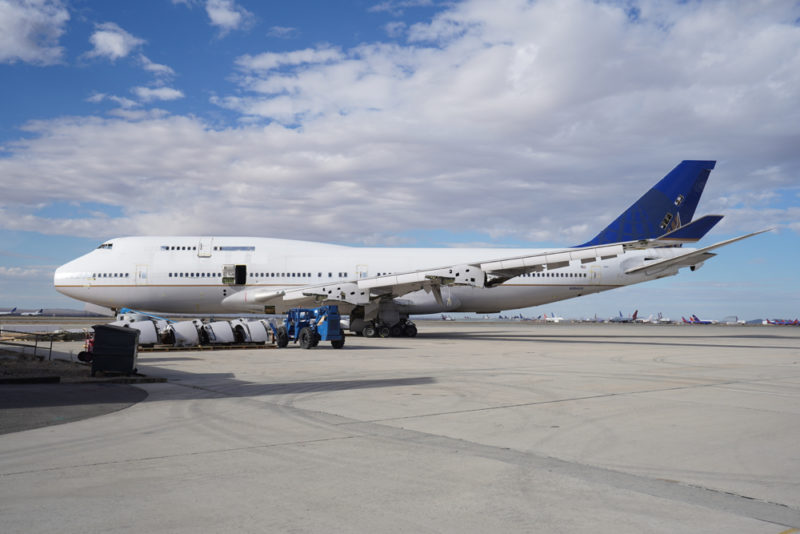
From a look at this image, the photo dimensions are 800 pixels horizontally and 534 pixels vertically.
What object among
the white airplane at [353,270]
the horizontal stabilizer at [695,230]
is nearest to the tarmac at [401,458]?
the white airplane at [353,270]

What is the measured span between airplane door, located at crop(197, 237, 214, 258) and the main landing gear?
30.9 feet

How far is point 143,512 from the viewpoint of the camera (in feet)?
13.5

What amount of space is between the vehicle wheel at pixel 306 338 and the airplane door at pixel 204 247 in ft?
37.7

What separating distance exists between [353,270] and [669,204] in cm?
1833

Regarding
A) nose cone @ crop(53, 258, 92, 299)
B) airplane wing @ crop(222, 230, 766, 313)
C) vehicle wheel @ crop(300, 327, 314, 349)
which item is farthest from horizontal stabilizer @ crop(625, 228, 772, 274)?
nose cone @ crop(53, 258, 92, 299)

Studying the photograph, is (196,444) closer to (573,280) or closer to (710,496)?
(710,496)

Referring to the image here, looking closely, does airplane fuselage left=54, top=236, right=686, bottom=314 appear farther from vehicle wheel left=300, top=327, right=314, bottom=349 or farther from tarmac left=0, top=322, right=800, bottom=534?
tarmac left=0, top=322, right=800, bottom=534

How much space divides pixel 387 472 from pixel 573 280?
1183 inches

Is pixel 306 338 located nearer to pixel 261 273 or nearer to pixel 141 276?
pixel 261 273

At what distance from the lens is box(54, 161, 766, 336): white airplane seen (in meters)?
31.1

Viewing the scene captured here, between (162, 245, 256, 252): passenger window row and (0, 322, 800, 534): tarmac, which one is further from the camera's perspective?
(162, 245, 256, 252): passenger window row

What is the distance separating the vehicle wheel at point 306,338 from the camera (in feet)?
73.7

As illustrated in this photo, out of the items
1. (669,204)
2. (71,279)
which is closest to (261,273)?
(71,279)

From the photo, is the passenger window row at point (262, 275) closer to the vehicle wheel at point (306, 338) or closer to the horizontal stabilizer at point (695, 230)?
the vehicle wheel at point (306, 338)
